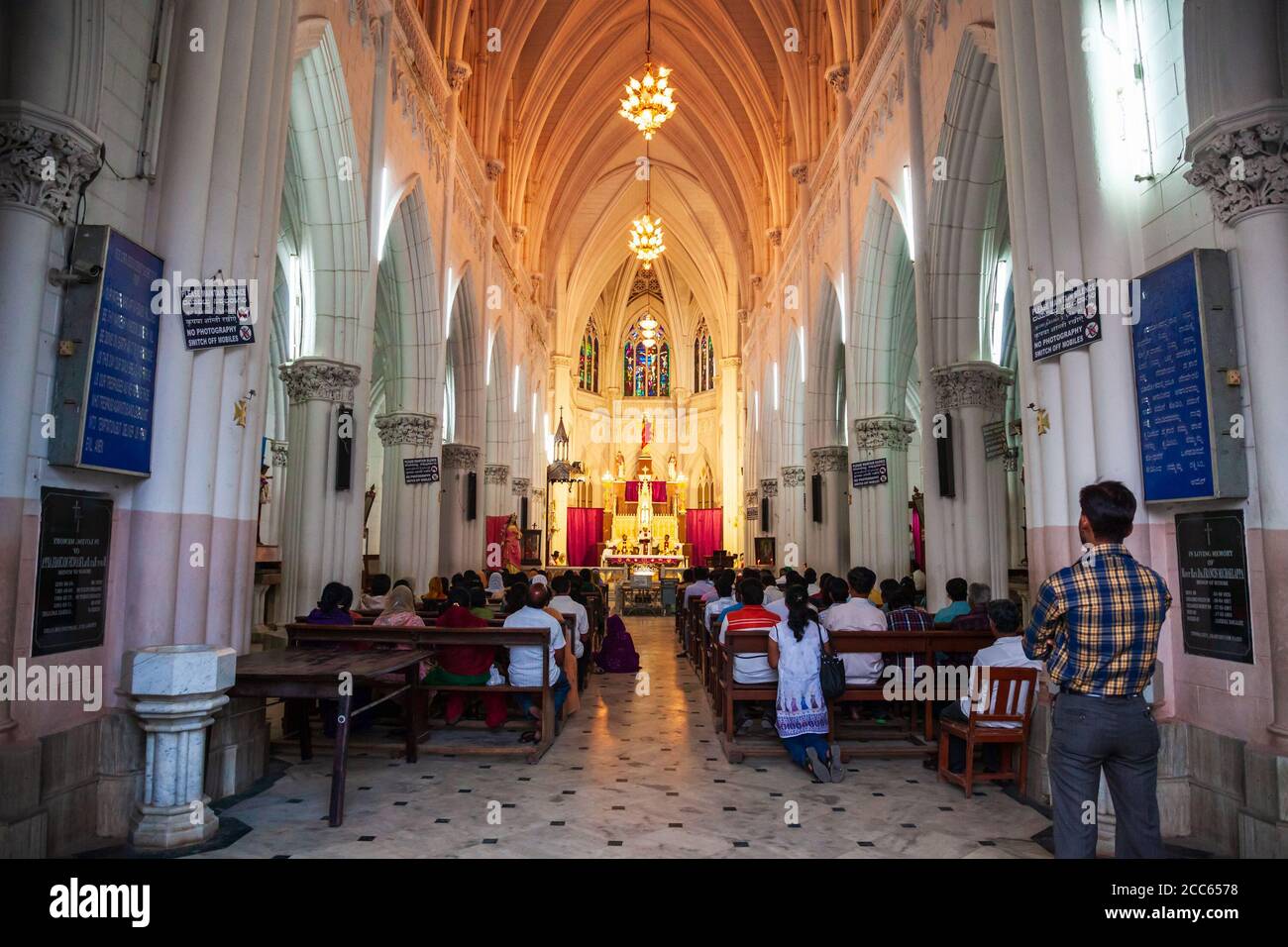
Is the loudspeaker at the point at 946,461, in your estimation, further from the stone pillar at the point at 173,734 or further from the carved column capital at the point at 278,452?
the carved column capital at the point at 278,452

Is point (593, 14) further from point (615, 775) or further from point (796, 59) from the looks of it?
point (615, 775)

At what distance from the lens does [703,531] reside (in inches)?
1489

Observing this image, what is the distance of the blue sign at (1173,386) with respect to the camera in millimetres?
4453

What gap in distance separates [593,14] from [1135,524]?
73.3 feet

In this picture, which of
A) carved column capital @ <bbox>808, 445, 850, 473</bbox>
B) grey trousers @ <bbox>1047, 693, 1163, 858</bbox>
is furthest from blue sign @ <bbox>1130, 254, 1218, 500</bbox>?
carved column capital @ <bbox>808, 445, 850, 473</bbox>

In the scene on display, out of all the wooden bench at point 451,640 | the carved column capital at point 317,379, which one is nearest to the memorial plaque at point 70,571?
the wooden bench at point 451,640

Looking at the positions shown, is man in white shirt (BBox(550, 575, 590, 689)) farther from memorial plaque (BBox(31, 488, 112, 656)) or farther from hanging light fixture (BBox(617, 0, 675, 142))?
hanging light fixture (BBox(617, 0, 675, 142))

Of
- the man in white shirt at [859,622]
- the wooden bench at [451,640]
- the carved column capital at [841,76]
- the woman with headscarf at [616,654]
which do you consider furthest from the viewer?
the carved column capital at [841,76]

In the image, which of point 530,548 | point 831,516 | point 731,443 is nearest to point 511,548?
point 530,548

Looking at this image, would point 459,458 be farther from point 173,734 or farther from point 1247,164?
point 1247,164

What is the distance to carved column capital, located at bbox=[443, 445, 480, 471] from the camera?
1703cm

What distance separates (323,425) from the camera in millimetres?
9695

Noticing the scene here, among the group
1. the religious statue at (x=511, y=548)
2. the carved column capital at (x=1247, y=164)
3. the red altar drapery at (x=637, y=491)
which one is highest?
the red altar drapery at (x=637, y=491)

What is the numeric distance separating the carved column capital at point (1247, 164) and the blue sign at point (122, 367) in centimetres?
606
